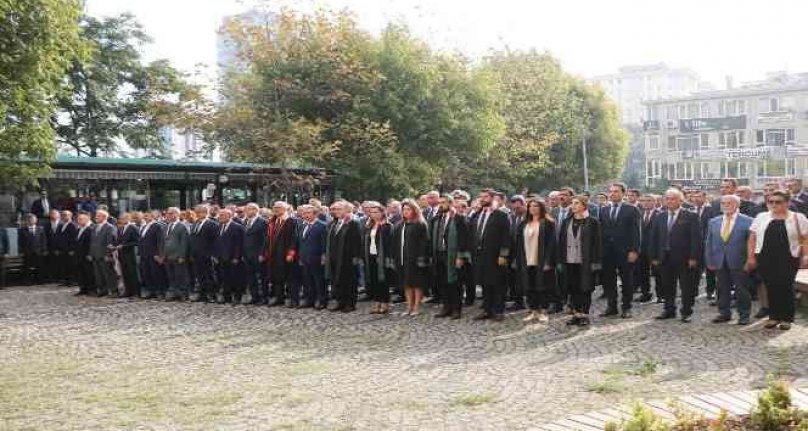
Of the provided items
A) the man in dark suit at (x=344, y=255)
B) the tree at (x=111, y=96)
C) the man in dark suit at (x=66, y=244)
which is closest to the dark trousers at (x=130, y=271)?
the man in dark suit at (x=66, y=244)

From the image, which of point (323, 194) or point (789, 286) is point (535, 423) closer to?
point (789, 286)

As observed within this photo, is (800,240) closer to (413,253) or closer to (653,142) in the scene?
(413,253)

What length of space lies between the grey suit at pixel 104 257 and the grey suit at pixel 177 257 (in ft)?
4.99

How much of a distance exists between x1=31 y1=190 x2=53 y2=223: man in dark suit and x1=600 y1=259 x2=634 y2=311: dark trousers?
14347 millimetres

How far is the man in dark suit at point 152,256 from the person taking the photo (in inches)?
648

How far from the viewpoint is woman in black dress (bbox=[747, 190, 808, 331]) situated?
33.6 ft

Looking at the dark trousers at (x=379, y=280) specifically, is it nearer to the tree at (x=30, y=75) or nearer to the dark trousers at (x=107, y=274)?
the dark trousers at (x=107, y=274)

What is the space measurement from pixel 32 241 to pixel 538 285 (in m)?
13.4

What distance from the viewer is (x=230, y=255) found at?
50.2 feet

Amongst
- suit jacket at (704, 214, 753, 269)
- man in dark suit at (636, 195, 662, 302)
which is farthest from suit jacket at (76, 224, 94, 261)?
suit jacket at (704, 214, 753, 269)

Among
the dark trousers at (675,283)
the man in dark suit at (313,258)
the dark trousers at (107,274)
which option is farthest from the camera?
the dark trousers at (107,274)

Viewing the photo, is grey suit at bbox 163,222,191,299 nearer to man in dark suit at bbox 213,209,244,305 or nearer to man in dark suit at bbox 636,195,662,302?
man in dark suit at bbox 213,209,244,305

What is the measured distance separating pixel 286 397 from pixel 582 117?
46.0m

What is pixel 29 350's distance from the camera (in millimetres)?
10430
